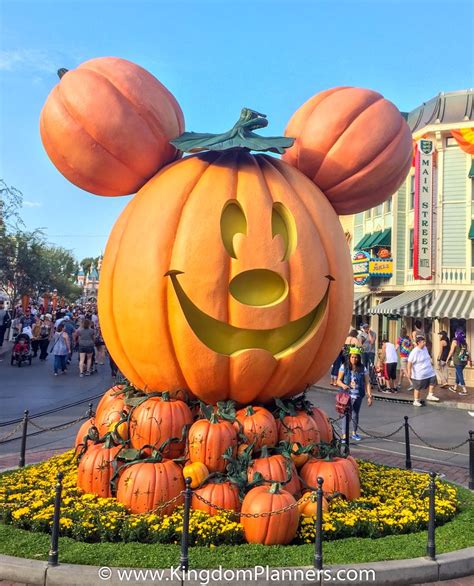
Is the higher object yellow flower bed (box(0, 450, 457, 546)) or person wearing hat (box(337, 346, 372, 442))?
person wearing hat (box(337, 346, 372, 442))

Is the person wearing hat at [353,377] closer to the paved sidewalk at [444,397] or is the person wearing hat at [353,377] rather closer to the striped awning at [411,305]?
the paved sidewalk at [444,397]

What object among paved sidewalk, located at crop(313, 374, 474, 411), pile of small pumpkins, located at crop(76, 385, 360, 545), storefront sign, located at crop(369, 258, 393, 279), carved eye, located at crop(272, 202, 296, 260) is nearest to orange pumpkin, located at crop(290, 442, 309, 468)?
pile of small pumpkins, located at crop(76, 385, 360, 545)

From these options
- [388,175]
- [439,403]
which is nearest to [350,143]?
[388,175]

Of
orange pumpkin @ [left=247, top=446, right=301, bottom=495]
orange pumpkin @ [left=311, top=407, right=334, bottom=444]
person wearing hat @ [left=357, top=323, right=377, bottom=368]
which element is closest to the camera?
orange pumpkin @ [left=247, top=446, right=301, bottom=495]

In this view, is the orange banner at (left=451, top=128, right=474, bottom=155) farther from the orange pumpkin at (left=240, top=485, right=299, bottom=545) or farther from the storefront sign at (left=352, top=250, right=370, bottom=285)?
the orange pumpkin at (left=240, top=485, right=299, bottom=545)

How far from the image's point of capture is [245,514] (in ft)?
14.1

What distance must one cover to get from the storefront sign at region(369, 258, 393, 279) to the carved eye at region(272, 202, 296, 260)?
1796 cm

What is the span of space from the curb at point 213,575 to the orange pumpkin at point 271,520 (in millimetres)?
440

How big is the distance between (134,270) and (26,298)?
31.8m

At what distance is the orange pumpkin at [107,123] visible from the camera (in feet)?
17.1

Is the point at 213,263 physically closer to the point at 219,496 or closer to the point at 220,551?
the point at 219,496

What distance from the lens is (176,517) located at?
14.8ft

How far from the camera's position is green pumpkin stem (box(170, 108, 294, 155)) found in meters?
5.17

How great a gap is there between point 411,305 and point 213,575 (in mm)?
16930
